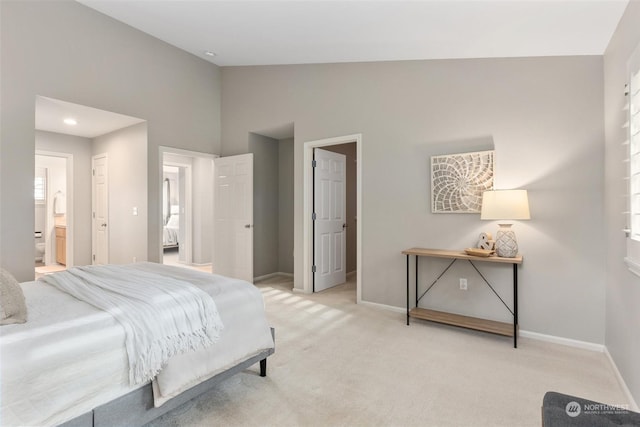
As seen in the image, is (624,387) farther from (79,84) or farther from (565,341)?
(79,84)

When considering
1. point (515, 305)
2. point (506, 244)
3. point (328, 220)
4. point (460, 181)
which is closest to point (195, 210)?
point (328, 220)

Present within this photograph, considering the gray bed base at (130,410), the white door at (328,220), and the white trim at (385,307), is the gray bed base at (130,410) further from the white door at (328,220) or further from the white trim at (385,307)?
the white door at (328,220)

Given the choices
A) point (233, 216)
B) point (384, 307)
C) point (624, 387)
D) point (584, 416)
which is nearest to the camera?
point (584, 416)

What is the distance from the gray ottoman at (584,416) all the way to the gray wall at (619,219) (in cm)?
121

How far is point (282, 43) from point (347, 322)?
334 centimetres

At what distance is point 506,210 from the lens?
2805 mm

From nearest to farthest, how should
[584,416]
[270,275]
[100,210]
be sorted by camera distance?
[584,416]
[100,210]
[270,275]

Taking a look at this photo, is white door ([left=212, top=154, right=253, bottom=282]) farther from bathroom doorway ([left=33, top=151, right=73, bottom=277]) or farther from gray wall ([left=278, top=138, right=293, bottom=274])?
bathroom doorway ([left=33, top=151, right=73, bottom=277])

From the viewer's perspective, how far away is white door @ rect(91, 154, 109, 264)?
17.5 ft

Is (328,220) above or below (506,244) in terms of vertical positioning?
above

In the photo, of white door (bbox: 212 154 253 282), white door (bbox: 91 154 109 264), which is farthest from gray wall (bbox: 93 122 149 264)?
white door (bbox: 212 154 253 282)

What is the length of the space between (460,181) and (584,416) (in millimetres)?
2579

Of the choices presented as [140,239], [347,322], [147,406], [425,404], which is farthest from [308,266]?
[147,406]

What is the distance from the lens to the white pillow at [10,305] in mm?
1529
